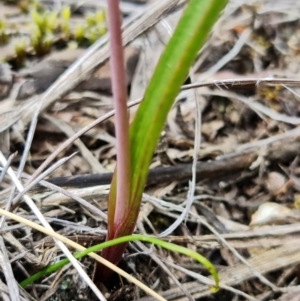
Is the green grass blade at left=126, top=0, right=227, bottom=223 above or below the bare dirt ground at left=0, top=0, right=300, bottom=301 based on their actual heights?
above

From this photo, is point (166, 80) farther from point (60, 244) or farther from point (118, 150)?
point (60, 244)

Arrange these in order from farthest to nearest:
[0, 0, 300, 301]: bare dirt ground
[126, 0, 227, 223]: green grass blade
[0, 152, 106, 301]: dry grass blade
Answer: [0, 0, 300, 301]: bare dirt ground, [0, 152, 106, 301]: dry grass blade, [126, 0, 227, 223]: green grass blade

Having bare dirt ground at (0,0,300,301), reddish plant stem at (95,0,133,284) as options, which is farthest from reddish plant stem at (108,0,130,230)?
bare dirt ground at (0,0,300,301)

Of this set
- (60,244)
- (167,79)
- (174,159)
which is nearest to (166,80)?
(167,79)

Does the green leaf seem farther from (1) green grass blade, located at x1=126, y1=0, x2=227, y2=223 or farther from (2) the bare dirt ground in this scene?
(2) the bare dirt ground

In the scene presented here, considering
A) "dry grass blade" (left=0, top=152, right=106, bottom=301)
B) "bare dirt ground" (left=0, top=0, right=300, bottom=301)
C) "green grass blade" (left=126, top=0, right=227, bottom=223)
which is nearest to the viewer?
"green grass blade" (left=126, top=0, right=227, bottom=223)

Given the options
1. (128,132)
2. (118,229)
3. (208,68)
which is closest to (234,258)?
(118,229)

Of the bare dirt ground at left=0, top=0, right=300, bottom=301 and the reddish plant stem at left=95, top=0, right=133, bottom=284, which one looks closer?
→ the reddish plant stem at left=95, top=0, right=133, bottom=284

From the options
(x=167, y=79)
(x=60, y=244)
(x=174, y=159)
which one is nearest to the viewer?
(x=167, y=79)

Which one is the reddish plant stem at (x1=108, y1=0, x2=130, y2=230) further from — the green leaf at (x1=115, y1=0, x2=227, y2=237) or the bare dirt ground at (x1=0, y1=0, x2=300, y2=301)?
the bare dirt ground at (x1=0, y1=0, x2=300, y2=301)
